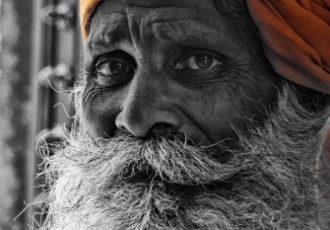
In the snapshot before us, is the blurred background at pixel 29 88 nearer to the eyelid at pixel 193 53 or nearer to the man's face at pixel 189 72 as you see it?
the man's face at pixel 189 72

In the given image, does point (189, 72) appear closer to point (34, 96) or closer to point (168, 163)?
point (168, 163)

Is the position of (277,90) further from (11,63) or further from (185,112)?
(11,63)

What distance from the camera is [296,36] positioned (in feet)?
6.15

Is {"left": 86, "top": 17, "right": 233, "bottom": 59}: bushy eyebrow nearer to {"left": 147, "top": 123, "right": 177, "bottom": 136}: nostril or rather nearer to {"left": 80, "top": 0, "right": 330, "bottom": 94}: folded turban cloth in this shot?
{"left": 80, "top": 0, "right": 330, "bottom": 94}: folded turban cloth

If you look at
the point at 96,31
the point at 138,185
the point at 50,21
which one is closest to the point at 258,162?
the point at 138,185

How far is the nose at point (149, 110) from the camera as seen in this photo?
1832mm

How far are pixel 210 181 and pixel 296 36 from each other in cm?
51

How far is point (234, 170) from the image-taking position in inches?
73.2

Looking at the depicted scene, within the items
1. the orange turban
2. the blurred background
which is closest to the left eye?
the orange turban

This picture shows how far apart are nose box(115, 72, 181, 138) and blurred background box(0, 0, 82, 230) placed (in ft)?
3.85

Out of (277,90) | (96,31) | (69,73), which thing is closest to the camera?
(277,90)

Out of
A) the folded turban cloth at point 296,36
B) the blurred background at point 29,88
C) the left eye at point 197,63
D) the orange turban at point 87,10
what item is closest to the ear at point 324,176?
the folded turban cloth at point 296,36

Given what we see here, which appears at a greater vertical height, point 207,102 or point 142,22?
point 142,22

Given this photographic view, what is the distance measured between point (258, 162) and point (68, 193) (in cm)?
71
